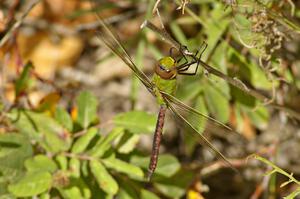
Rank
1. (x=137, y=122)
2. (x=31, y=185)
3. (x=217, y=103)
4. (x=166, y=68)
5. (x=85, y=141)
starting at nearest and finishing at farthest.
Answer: (x=166, y=68) → (x=31, y=185) → (x=85, y=141) → (x=137, y=122) → (x=217, y=103)

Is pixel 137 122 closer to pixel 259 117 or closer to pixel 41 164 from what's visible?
pixel 41 164

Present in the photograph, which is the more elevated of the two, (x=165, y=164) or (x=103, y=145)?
Answer: (x=103, y=145)

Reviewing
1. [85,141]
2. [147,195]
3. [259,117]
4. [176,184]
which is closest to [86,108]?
[85,141]

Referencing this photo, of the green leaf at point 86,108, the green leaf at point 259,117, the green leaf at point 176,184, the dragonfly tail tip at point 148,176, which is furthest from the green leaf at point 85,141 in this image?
the green leaf at point 259,117

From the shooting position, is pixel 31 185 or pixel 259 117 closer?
pixel 31 185

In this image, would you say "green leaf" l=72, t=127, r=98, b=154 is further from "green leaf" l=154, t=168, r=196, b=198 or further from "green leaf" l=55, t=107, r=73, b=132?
"green leaf" l=154, t=168, r=196, b=198

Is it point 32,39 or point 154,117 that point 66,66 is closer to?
point 32,39

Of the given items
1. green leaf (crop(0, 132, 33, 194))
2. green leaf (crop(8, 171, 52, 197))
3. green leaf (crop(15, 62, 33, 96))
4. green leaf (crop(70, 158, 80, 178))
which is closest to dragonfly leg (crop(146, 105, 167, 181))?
green leaf (crop(70, 158, 80, 178))
